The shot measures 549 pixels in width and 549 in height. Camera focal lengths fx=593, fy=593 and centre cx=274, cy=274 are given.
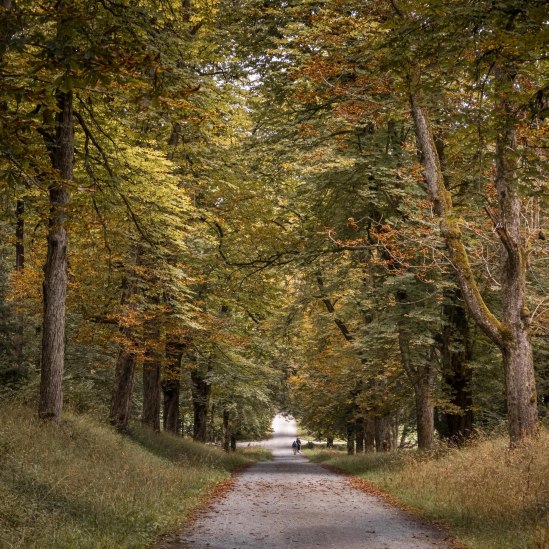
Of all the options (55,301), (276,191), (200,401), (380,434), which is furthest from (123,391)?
(380,434)

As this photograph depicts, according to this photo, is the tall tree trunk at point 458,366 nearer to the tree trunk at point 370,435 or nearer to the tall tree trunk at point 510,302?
the tall tree trunk at point 510,302

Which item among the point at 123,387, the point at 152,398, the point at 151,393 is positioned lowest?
the point at 152,398

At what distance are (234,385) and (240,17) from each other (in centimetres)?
1464

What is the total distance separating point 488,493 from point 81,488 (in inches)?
251

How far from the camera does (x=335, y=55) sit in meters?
12.4

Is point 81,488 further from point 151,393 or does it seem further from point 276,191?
point 151,393

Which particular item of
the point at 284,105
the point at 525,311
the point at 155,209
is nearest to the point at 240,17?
the point at 284,105

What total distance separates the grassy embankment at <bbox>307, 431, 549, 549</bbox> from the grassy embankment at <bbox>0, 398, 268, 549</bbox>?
431 cm

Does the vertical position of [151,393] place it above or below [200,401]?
above

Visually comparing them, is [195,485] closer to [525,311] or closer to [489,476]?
[489,476]

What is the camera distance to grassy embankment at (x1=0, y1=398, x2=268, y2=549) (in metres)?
6.73

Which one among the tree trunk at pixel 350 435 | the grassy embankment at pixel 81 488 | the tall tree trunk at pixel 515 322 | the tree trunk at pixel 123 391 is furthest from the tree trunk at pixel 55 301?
the tree trunk at pixel 350 435

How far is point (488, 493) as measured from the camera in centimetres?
950

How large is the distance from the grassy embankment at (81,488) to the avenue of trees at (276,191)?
1328 mm
